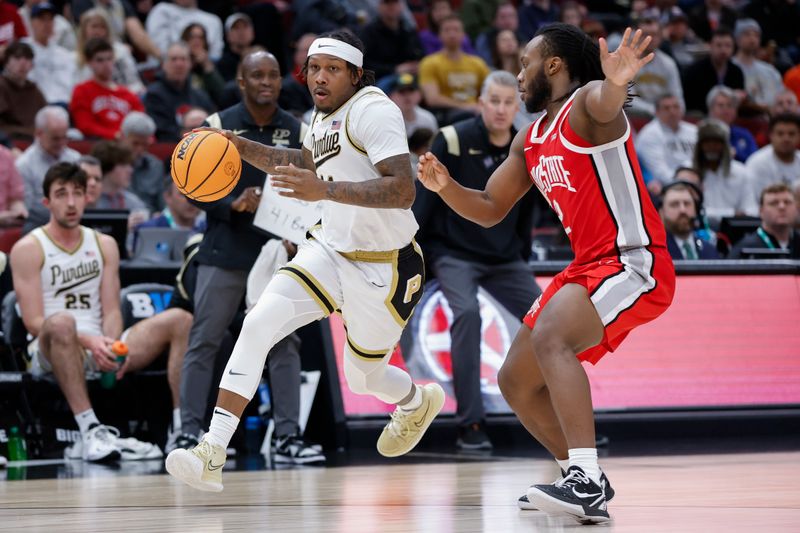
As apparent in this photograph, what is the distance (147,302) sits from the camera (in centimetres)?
909

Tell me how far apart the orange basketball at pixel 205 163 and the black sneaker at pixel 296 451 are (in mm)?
2376

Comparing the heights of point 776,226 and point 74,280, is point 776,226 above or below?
above

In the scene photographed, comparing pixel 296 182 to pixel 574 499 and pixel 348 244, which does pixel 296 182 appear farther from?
pixel 574 499

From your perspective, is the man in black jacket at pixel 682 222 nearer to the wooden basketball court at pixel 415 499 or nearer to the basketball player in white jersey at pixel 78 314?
the wooden basketball court at pixel 415 499

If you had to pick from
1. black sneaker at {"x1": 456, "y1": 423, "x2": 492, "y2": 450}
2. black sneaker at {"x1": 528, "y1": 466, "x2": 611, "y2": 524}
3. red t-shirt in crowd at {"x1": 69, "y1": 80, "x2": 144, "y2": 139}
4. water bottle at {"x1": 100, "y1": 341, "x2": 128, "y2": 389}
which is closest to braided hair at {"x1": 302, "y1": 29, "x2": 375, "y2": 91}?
black sneaker at {"x1": 528, "y1": 466, "x2": 611, "y2": 524}

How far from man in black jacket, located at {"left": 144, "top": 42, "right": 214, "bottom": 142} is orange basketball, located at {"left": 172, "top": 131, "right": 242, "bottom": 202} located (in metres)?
7.19

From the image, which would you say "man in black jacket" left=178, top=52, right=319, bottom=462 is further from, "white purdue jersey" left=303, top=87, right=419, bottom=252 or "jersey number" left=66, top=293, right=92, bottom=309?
"white purdue jersey" left=303, top=87, right=419, bottom=252

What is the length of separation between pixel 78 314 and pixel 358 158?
3.42 m

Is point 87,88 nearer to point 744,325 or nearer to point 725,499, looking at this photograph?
point 744,325

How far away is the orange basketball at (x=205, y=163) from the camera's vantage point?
584cm

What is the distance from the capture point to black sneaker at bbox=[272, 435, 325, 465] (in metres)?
7.72

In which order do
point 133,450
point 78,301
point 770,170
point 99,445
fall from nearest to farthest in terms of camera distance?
1. point 99,445
2. point 133,450
3. point 78,301
4. point 770,170

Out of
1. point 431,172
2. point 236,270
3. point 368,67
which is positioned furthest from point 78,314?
point 368,67

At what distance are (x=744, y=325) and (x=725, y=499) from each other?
4251 mm
